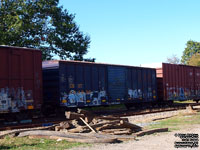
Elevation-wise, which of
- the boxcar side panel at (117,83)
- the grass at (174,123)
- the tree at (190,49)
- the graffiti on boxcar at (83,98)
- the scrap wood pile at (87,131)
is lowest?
the grass at (174,123)

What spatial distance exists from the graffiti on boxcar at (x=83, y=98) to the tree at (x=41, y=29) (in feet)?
36.1

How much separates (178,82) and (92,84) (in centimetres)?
1103

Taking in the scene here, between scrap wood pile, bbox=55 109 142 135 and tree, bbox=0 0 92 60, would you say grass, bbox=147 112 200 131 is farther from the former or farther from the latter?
tree, bbox=0 0 92 60

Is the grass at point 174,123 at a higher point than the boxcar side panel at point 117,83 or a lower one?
lower

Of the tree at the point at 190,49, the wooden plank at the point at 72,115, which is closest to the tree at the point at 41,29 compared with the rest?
the wooden plank at the point at 72,115

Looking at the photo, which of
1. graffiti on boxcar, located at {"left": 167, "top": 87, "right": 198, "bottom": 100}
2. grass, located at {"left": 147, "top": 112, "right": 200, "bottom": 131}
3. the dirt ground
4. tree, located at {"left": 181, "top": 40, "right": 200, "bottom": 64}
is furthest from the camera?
tree, located at {"left": 181, "top": 40, "right": 200, "bottom": 64}

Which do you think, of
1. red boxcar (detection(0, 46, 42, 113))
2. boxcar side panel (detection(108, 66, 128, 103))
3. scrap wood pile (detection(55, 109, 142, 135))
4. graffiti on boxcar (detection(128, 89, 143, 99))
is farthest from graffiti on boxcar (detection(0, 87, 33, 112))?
graffiti on boxcar (detection(128, 89, 143, 99))

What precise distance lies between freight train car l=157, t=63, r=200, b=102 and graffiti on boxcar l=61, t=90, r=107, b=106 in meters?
7.49

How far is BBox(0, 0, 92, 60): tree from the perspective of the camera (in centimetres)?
2649

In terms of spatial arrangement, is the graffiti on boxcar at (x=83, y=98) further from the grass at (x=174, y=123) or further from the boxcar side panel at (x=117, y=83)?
the grass at (x=174, y=123)

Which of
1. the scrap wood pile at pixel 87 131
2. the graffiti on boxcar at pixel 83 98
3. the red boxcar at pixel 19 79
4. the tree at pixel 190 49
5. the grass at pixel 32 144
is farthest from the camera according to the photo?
the tree at pixel 190 49

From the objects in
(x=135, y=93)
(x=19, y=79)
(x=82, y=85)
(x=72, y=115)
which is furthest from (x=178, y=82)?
(x=72, y=115)

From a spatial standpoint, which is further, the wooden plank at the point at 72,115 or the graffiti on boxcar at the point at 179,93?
the graffiti on boxcar at the point at 179,93

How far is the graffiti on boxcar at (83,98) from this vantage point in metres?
17.1
